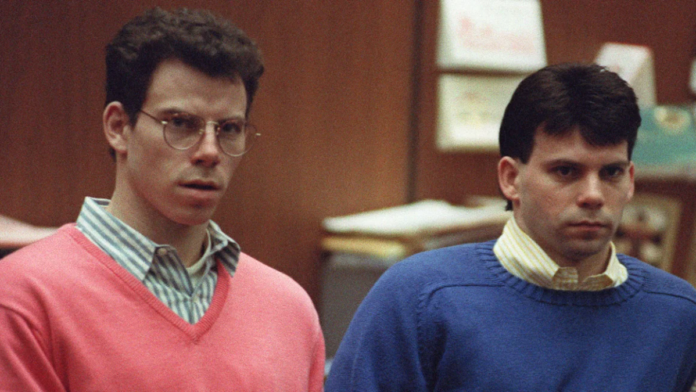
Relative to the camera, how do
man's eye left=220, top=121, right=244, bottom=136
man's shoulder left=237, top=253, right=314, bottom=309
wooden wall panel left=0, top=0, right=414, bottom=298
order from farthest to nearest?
wooden wall panel left=0, top=0, right=414, bottom=298, man's shoulder left=237, top=253, right=314, bottom=309, man's eye left=220, top=121, right=244, bottom=136

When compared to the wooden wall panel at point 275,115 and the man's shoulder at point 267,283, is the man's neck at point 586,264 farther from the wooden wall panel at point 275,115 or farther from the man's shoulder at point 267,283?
the wooden wall panel at point 275,115

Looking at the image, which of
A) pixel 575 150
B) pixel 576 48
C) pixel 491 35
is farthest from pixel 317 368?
pixel 576 48

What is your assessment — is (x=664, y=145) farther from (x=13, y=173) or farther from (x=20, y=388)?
(x=20, y=388)

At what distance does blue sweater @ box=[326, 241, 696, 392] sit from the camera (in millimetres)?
1357

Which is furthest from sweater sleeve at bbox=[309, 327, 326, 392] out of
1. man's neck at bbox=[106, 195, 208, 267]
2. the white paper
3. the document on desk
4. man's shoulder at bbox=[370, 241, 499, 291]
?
the white paper

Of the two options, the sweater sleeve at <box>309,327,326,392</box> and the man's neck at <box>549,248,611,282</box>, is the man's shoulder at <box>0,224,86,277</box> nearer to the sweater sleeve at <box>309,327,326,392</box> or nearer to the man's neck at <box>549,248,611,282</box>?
the sweater sleeve at <box>309,327,326,392</box>

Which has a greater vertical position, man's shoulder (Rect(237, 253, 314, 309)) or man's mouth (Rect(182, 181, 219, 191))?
man's mouth (Rect(182, 181, 219, 191))

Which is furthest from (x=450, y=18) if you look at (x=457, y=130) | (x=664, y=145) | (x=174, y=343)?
(x=174, y=343)

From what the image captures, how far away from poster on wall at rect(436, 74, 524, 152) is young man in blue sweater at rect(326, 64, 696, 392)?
203cm

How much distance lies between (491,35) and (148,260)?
263 cm

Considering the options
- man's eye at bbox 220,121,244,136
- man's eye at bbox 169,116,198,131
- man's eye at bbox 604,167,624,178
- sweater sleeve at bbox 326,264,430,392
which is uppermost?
man's eye at bbox 169,116,198,131

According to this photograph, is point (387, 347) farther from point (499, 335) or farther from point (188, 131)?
point (188, 131)

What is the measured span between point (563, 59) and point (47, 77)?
2847 mm

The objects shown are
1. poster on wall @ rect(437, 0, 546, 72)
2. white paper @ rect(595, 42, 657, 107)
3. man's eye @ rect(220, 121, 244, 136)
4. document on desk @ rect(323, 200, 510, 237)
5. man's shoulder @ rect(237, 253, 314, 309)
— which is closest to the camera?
man's eye @ rect(220, 121, 244, 136)
